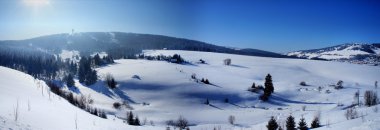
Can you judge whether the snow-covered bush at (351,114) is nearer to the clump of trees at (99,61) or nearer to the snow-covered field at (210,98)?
the snow-covered field at (210,98)

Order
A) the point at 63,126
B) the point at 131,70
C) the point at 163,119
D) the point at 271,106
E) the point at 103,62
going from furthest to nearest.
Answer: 1. the point at 103,62
2. the point at 131,70
3. the point at 271,106
4. the point at 163,119
5. the point at 63,126

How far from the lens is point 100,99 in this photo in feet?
327

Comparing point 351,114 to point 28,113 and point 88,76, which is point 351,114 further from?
point 88,76

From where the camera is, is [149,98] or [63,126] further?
[149,98]

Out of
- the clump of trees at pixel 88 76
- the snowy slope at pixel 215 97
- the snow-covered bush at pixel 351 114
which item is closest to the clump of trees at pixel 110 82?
the snowy slope at pixel 215 97

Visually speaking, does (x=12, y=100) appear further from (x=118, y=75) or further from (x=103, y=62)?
(x=103, y=62)

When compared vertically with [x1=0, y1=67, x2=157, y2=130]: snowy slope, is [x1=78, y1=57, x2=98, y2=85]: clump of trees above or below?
below

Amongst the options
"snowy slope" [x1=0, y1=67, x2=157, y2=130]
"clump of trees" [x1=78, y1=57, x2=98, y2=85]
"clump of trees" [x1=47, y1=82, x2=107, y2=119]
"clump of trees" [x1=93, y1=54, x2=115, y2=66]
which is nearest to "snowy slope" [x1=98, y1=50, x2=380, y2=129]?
"clump of trees" [x1=78, y1=57, x2=98, y2=85]

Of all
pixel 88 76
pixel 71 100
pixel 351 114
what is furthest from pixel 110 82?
pixel 351 114

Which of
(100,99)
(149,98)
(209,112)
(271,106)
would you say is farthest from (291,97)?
(100,99)

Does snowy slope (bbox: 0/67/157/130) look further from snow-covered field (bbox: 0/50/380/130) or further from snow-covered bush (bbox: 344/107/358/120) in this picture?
snow-covered bush (bbox: 344/107/358/120)

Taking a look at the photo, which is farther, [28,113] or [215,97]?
[215,97]

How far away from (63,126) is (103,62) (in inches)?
6686

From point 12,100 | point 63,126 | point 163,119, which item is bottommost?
point 163,119
